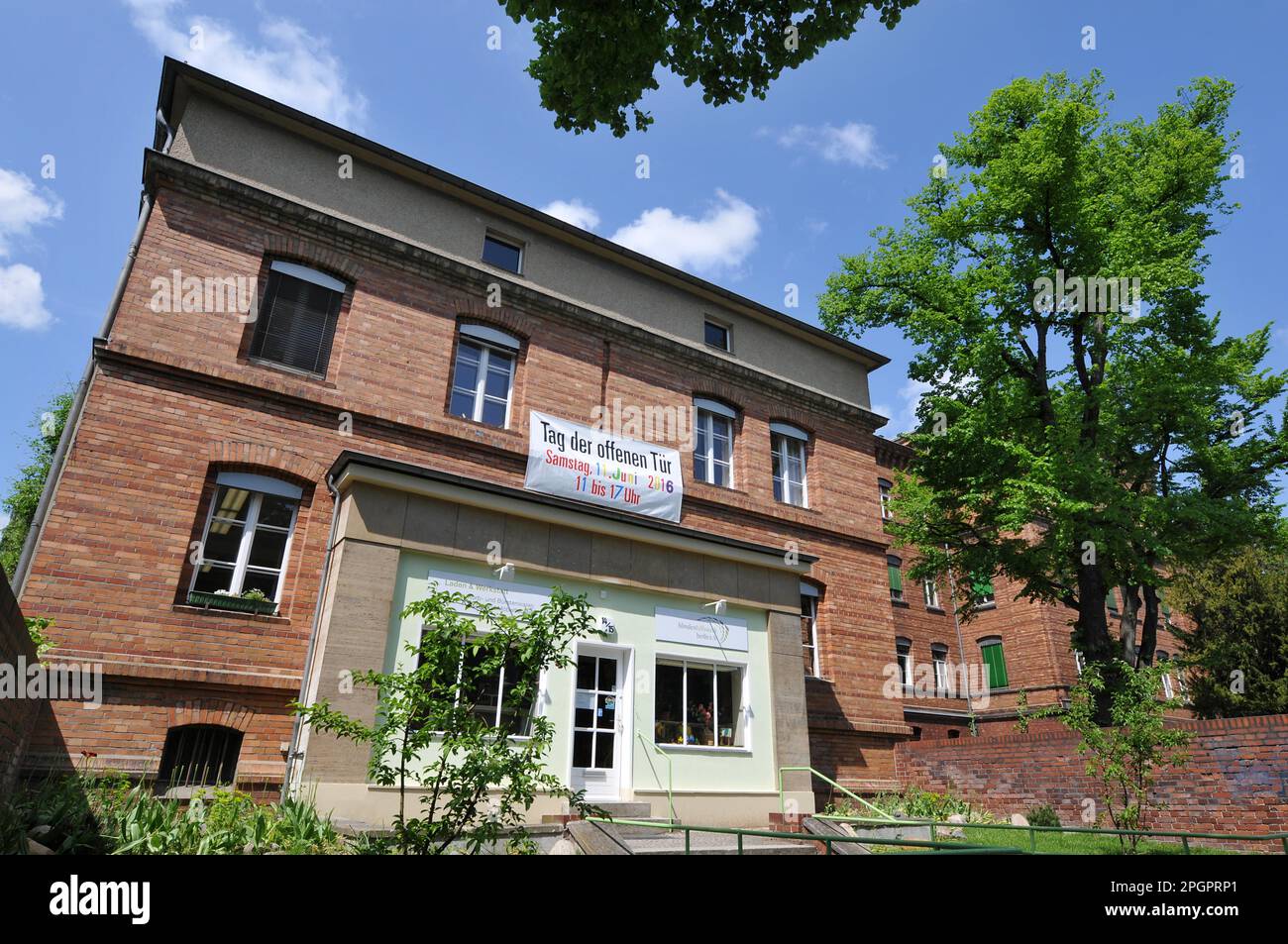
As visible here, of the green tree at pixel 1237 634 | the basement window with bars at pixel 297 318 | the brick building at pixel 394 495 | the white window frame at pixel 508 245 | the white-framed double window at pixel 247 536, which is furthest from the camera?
the green tree at pixel 1237 634

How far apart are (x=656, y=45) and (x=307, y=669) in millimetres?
9463

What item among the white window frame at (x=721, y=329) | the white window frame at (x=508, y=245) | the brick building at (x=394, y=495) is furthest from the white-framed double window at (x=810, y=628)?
the white window frame at (x=508, y=245)

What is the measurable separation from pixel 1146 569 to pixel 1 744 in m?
19.1

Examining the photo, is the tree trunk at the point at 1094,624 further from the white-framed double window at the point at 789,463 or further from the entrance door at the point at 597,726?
the entrance door at the point at 597,726

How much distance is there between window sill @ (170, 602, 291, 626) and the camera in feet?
34.6

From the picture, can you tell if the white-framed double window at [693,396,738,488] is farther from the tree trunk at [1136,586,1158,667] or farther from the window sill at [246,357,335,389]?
the tree trunk at [1136,586,1158,667]

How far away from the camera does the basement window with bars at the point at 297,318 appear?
12.9 metres

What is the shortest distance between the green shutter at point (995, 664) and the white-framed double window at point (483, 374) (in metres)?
24.2

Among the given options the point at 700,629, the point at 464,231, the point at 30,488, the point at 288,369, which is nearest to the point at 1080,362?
the point at 700,629

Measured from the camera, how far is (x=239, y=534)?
11.4m

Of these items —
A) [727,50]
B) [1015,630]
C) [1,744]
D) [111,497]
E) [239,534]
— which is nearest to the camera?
[1,744]

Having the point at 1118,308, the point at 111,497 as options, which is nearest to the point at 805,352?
the point at 1118,308

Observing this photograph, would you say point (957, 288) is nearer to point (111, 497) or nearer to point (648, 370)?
point (648, 370)

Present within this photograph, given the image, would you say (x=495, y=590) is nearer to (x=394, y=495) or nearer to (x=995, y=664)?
(x=394, y=495)
